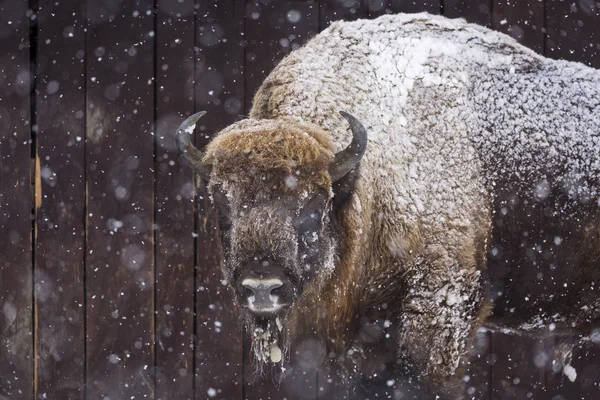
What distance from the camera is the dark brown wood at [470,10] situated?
295 cm

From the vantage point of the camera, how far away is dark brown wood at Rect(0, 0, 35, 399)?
291 cm

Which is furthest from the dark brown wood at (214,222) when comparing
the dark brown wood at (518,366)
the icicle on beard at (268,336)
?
the dark brown wood at (518,366)

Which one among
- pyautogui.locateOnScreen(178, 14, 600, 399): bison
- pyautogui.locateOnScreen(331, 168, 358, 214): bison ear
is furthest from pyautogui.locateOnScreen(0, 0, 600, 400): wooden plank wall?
pyautogui.locateOnScreen(331, 168, 358, 214): bison ear

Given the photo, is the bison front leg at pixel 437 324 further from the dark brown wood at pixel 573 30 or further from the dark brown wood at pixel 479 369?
the dark brown wood at pixel 573 30

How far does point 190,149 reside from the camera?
2273 millimetres

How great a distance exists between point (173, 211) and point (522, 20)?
1794 mm

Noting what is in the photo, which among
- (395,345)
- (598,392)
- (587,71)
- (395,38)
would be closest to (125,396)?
(395,345)

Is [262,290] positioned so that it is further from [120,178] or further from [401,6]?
[401,6]

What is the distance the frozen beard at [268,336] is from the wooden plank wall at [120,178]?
54 cm

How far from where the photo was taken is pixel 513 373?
314 centimetres

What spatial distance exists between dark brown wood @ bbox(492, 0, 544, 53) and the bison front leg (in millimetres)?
1179

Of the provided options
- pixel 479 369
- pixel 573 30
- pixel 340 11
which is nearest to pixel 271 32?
pixel 340 11

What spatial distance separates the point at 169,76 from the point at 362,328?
4.48 feet

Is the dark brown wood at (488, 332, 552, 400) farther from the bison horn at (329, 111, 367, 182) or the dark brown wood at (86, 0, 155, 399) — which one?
the dark brown wood at (86, 0, 155, 399)
